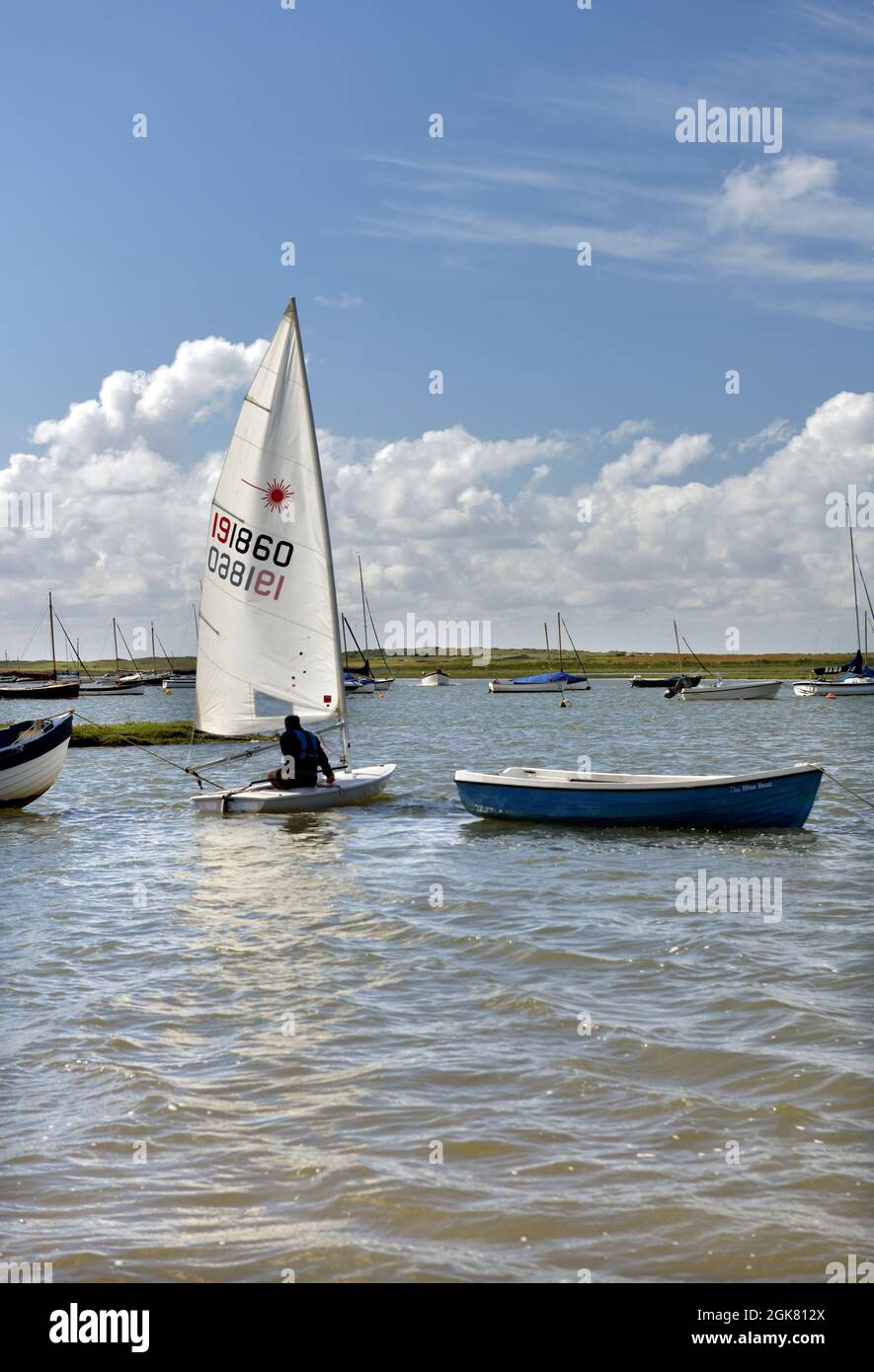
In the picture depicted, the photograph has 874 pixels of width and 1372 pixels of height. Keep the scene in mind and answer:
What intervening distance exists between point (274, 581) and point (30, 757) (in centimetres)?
711

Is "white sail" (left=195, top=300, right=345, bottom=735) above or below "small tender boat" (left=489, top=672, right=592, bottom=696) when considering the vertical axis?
above

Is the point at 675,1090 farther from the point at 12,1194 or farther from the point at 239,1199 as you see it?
the point at 12,1194

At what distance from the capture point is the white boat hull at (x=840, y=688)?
9750cm

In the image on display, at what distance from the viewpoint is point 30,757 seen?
87.2 ft

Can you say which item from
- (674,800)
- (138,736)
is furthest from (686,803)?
(138,736)

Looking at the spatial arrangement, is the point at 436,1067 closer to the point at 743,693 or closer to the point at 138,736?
the point at 138,736

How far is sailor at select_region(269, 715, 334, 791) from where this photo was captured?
23656mm

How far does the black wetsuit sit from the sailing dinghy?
724 millimetres

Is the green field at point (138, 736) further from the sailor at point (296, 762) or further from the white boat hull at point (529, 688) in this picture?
the white boat hull at point (529, 688)

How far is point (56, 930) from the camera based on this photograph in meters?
15.0

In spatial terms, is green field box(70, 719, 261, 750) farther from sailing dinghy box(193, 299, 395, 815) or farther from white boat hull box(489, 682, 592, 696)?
white boat hull box(489, 682, 592, 696)

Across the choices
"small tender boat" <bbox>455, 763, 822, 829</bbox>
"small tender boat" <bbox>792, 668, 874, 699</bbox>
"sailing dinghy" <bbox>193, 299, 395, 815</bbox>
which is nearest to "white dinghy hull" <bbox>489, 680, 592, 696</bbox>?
"small tender boat" <bbox>792, 668, 874, 699</bbox>
